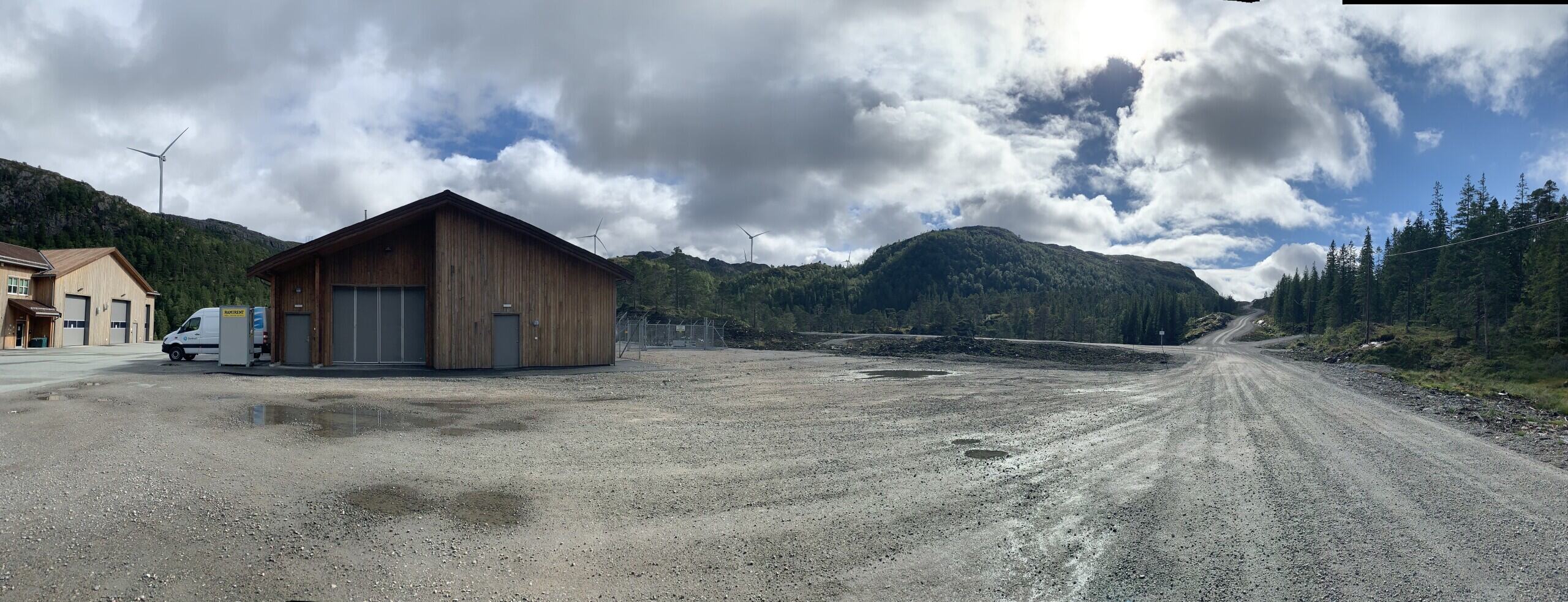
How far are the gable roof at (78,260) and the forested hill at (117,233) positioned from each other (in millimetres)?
26682

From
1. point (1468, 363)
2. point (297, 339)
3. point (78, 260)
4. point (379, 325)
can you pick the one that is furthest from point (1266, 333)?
point (78, 260)

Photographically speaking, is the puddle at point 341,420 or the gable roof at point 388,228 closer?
the puddle at point 341,420

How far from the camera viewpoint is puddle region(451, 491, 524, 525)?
22.0 ft

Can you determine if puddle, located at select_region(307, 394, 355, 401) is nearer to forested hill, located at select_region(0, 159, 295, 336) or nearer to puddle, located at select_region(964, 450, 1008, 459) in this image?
puddle, located at select_region(964, 450, 1008, 459)

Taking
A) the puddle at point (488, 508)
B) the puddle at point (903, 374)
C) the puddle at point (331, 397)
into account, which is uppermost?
the puddle at point (331, 397)

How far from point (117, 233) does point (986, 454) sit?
109 m

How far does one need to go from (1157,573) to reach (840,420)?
829cm

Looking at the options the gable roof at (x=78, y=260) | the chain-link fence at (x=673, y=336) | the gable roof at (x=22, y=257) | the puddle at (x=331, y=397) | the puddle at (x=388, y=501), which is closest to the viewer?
the puddle at (x=388, y=501)

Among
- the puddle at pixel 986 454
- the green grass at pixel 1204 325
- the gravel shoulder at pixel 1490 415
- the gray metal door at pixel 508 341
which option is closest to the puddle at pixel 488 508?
the puddle at pixel 986 454

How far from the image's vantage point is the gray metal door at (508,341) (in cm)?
2572

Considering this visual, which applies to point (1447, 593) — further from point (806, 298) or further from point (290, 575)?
point (806, 298)

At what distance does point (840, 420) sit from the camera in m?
13.8

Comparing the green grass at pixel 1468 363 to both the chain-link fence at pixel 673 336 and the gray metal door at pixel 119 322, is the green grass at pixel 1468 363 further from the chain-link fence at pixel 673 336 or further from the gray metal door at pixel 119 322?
the gray metal door at pixel 119 322

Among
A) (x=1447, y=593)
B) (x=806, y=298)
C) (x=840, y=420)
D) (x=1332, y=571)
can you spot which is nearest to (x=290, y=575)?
(x=1332, y=571)
